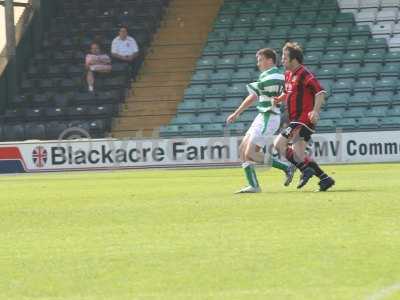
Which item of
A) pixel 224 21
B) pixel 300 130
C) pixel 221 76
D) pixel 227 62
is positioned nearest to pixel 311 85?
pixel 300 130

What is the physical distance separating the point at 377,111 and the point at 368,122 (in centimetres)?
62

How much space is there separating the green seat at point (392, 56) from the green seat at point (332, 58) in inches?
48.3

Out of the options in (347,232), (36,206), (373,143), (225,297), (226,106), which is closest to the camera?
(225,297)

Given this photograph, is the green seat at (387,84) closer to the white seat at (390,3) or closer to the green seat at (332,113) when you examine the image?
Result: the green seat at (332,113)

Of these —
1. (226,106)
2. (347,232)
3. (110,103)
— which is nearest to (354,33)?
(226,106)

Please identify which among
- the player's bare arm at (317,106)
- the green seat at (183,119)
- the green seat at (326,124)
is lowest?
the green seat at (326,124)

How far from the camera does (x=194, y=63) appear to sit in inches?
1373

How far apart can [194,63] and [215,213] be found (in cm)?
2289

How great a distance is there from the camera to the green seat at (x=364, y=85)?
32.4 metres

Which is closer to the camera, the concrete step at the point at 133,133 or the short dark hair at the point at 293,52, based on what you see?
the short dark hair at the point at 293,52

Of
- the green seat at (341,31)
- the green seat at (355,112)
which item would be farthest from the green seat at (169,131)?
the green seat at (341,31)

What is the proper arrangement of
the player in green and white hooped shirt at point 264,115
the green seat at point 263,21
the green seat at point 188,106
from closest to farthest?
the player in green and white hooped shirt at point 264,115 → the green seat at point 188,106 → the green seat at point 263,21

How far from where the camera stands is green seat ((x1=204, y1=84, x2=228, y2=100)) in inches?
1309

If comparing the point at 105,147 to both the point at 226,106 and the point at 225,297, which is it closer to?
the point at 226,106
